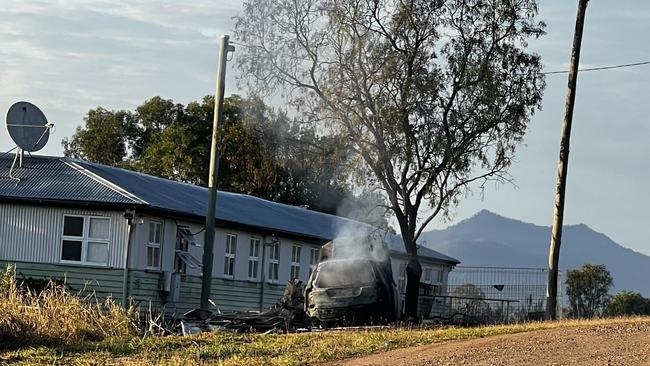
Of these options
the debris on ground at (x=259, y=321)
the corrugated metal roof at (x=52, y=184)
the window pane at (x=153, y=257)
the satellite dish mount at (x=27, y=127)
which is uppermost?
the satellite dish mount at (x=27, y=127)

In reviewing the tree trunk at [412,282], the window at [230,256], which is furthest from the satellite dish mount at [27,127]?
the tree trunk at [412,282]

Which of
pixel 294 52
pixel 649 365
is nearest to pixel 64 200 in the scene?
pixel 294 52

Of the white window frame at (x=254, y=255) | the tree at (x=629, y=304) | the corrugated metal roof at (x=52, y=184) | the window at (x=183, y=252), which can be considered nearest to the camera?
the corrugated metal roof at (x=52, y=184)

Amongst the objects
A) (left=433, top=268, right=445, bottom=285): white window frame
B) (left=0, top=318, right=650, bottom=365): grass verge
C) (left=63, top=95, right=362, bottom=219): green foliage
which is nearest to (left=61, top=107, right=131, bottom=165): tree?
(left=63, top=95, right=362, bottom=219): green foliage

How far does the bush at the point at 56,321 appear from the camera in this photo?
20703 millimetres

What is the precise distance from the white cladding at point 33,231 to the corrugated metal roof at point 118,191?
1.48 feet

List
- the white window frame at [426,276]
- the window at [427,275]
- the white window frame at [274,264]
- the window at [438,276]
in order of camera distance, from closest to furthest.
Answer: the white window frame at [274,264] → the white window frame at [426,276] → the window at [427,275] → the window at [438,276]

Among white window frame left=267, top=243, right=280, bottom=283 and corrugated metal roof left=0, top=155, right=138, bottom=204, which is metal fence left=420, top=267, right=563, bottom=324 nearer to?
white window frame left=267, top=243, right=280, bottom=283

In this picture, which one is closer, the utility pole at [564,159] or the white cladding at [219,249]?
the utility pole at [564,159]

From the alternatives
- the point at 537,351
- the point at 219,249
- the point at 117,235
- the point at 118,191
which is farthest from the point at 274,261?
the point at 537,351

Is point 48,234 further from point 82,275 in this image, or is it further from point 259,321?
point 259,321

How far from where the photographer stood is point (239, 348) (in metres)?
18.6

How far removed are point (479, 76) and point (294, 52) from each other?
4.44 m

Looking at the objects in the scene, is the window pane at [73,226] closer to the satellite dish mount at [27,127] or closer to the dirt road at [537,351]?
Result: the satellite dish mount at [27,127]
